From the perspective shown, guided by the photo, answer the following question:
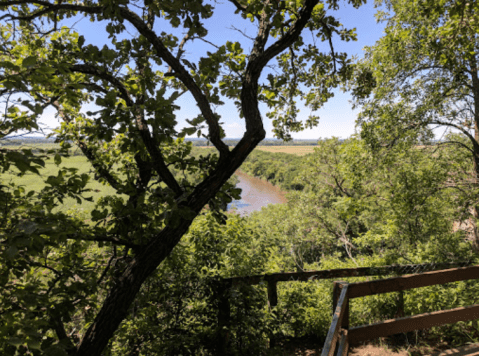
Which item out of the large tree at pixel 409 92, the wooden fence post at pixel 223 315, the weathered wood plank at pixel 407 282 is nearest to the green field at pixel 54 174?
the wooden fence post at pixel 223 315

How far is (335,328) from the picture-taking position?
5.55ft

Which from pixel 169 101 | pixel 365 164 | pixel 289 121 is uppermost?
pixel 289 121

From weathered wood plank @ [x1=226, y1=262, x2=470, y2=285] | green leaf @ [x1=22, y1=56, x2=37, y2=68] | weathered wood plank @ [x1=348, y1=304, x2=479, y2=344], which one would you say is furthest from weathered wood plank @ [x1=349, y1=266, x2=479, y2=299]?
green leaf @ [x1=22, y1=56, x2=37, y2=68]

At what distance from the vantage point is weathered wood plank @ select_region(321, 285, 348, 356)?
1447 millimetres

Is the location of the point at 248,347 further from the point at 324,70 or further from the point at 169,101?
the point at 324,70

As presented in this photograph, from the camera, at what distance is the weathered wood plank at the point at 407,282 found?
215 cm

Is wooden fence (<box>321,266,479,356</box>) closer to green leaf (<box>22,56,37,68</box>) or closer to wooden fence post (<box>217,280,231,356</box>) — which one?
wooden fence post (<box>217,280,231,356</box>)

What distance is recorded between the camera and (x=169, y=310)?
300cm

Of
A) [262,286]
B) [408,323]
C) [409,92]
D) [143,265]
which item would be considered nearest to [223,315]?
[262,286]

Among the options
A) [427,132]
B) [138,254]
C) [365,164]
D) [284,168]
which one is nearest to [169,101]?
[138,254]

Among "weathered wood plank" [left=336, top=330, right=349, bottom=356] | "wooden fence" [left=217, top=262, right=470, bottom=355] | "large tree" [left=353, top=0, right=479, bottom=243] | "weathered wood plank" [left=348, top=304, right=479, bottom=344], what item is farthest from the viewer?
"large tree" [left=353, top=0, right=479, bottom=243]

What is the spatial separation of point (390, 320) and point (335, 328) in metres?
0.96

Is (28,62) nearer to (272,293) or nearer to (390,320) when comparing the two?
(390,320)

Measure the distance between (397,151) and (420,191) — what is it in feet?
4.02
